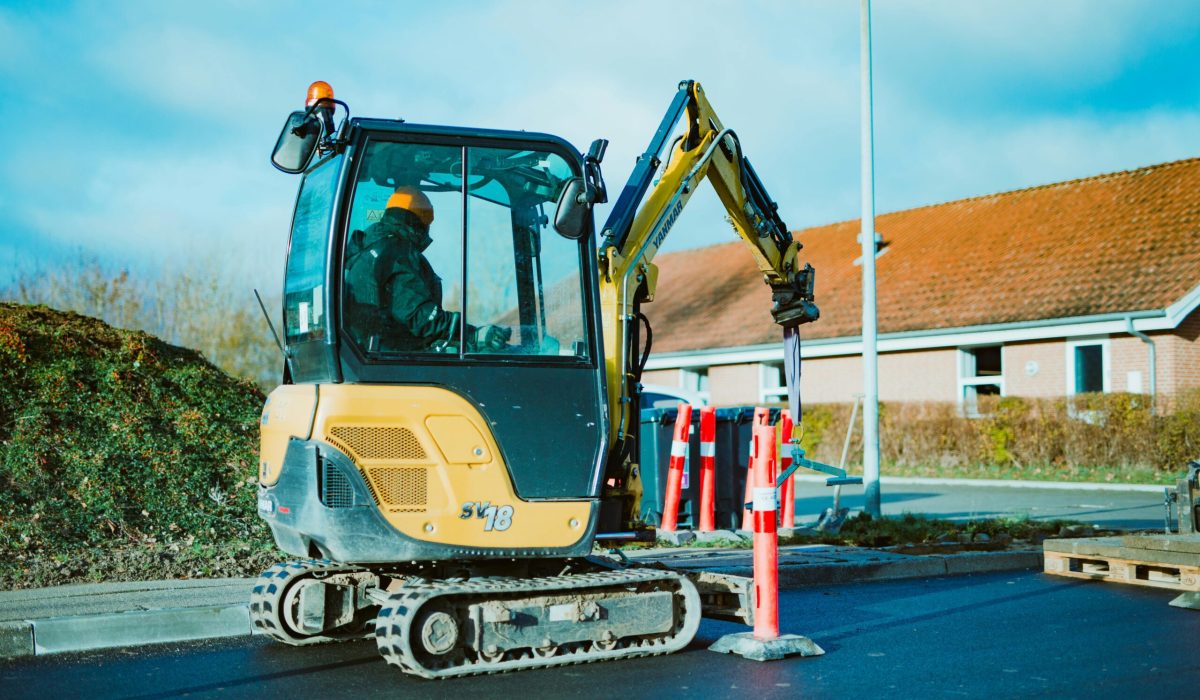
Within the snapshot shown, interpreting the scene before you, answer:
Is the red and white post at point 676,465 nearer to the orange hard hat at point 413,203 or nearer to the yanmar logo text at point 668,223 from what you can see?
the yanmar logo text at point 668,223

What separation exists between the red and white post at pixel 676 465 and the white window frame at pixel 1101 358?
513 inches

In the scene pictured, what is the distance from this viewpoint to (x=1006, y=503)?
1675 centimetres

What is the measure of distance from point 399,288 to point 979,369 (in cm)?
2223

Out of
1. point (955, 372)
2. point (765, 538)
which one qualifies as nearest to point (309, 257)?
point (765, 538)

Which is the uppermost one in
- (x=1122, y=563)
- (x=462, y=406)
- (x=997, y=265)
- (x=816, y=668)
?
(x=997, y=265)

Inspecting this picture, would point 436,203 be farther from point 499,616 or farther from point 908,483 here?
point 908,483

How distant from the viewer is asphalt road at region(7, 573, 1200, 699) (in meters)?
5.88

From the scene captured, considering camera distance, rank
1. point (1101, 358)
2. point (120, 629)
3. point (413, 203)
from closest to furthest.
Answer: point (413, 203) < point (120, 629) < point (1101, 358)

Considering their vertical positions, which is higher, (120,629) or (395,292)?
(395,292)

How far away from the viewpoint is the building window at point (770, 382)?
97.1 feet

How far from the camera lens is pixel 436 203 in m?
6.28

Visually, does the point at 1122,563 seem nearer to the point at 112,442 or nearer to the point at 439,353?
the point at 439,353

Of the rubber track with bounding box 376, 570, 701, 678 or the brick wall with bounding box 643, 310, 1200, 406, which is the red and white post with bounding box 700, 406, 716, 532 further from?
the brick wall with bounding box 643, 310, 1200, 406

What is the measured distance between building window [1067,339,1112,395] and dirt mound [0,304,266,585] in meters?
16.7
